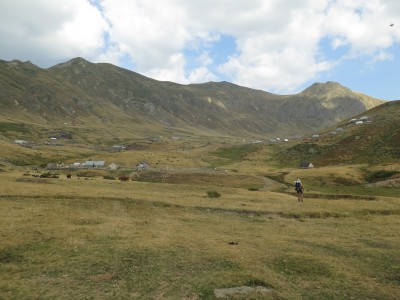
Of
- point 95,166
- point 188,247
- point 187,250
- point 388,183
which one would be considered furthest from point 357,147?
point 187,250

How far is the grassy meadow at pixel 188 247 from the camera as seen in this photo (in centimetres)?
1955

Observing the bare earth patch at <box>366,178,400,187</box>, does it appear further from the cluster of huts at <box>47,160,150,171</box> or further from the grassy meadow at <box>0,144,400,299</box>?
the cluster of huts at <box>47,160,150,171</box>

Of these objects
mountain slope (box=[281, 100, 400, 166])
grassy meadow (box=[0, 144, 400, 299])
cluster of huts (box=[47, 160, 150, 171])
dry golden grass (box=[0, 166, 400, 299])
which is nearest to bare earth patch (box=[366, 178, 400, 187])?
mountain slope (box=[281, 100, 400, 166])

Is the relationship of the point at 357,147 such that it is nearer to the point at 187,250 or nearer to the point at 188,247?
the point at 188,247

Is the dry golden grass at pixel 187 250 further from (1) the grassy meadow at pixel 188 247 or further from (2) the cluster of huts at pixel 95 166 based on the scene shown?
(2) the cluster of huts at pixel 95 166

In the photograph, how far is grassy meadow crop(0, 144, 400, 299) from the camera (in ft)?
64.1

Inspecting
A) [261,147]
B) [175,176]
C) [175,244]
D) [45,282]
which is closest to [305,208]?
[175,244]

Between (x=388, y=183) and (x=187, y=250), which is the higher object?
(x=388, y=183)

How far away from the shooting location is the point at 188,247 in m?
26.9

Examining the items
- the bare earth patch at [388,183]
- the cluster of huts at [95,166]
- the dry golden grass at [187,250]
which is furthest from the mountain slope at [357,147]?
the dry golden grass at [187,250]

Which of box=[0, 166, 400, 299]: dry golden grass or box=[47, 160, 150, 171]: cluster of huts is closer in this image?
box=[0, 166, 400, 299]: dry golden grass

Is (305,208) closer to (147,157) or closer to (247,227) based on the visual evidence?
(247,227)

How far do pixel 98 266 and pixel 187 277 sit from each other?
5.64m

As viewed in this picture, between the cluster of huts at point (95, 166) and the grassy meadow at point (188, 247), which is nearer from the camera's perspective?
the grassy meadow at point (188, 247)
